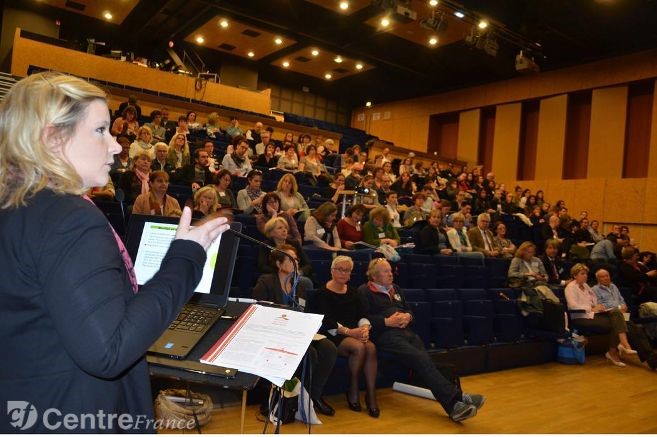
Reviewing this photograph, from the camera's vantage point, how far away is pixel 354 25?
11711 millimetres

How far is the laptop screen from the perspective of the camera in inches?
59.7

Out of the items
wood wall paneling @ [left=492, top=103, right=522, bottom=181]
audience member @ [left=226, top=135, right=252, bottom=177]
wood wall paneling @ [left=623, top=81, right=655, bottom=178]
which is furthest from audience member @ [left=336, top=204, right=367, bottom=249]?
wood wall paneling @ [left=492, top=103, right=522, bottom=181]

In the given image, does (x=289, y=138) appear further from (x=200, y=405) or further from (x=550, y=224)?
(x=200, y=405)

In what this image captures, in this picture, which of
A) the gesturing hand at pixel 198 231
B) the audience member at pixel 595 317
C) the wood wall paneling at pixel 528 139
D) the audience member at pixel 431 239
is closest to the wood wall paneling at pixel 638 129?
the wood wall paneling at pixel 528 139

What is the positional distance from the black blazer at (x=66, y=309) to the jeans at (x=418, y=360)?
3.26m

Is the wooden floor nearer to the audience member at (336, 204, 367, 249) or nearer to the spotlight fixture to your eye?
the audience member at (336, 204, 367, 249)

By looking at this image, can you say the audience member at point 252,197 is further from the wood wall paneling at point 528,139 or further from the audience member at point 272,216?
the wood wall paneling at point 528,139

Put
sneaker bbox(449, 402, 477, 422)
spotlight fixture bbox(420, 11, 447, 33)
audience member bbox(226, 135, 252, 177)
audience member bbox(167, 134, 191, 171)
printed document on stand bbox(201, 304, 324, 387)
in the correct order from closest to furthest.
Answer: printed document on stand bbox(201, 304, 324, 387) < sneaker bbox(449, 402, 477, 422) < audience member bbox(167, 134, 191, 171) < audience member bbox(226, 135, 252, 177) < spotlight fixture bbox(420, 11, 447, 33)

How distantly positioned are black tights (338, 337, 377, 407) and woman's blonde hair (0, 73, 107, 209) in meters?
3.23

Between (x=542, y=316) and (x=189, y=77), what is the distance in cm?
925

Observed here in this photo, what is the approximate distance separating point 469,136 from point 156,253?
14.7 metres

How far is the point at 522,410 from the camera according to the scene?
12.9ft

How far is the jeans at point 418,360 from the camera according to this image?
146 inches

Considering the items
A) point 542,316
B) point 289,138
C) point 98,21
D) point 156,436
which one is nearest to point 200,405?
point 156,436
